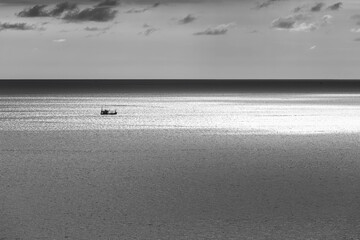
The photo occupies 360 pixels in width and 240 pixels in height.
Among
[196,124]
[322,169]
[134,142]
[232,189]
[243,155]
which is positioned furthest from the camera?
[196,124]

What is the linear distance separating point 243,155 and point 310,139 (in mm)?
9833

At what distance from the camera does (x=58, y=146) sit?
36.2 meters

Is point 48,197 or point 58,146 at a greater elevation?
point 48,197

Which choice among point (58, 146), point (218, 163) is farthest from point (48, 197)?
point (58, 146)

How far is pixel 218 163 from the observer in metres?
28.8

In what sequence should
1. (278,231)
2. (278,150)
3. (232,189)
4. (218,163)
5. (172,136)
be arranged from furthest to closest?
(172,136) < (278,150) < (218,163) < (232,189) < (278,231)

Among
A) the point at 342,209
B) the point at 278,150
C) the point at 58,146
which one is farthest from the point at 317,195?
the point at 58,146

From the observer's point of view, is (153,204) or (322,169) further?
(322,169)

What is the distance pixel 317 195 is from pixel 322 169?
6.19 m

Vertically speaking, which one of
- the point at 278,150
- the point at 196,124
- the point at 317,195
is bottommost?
the point at 196,124

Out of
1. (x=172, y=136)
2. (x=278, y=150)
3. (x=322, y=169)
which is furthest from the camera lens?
(x=172, y=136)

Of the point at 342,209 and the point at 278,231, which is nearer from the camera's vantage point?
the point at 278,231

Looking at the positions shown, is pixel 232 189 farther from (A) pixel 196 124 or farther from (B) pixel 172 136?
(A) pixel 196 124

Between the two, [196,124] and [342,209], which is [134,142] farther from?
[342,209]
